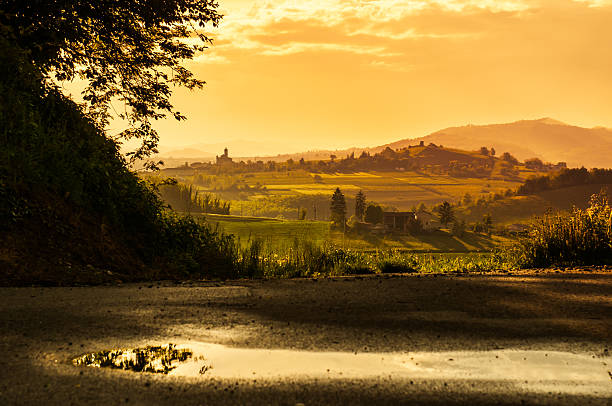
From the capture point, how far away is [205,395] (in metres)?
4.55

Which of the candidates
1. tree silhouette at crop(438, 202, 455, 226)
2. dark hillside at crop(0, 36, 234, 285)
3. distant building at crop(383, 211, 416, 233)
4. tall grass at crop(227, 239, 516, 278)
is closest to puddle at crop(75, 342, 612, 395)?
dark hillside at crop(0, 36, 234, 285)

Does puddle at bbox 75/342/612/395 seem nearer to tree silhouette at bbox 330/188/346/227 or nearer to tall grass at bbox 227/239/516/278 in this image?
tall grass at bbox 227/239/516/278

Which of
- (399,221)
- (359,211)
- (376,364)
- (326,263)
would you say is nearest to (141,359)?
(376,364)

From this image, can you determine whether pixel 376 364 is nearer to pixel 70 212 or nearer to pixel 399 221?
pixel 70 212

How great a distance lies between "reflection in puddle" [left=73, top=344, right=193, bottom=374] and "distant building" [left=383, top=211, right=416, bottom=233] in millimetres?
153362

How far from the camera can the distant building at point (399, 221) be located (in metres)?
157

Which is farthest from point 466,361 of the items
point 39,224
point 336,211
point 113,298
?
point 336,211

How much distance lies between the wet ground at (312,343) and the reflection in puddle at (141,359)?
0.03 metres

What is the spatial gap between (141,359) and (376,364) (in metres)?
2.27

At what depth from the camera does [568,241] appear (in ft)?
43.1

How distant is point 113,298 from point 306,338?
3.11 m

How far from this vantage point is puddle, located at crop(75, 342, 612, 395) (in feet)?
16.7

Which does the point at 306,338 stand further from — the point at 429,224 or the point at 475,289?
the point at 429,224

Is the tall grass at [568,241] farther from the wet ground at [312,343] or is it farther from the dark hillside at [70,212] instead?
the dark hillside at [70,212]
